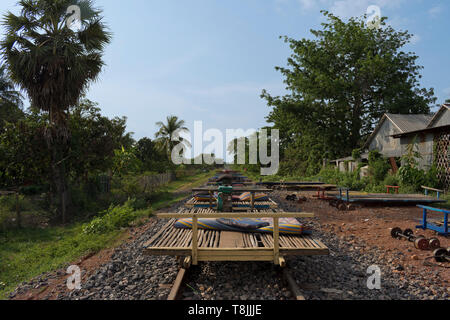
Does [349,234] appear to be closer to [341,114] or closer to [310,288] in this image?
[310,288]

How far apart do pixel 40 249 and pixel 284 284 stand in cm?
606

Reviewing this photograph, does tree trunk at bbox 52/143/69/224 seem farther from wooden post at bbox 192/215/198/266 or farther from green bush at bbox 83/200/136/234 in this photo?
wooden post at bbox 192/215/198/266

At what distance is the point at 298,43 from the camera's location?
30375 mm

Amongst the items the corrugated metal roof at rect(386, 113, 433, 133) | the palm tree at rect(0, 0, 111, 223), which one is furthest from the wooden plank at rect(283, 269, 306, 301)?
the corrugated metal roof at rect(386, 113, 433, 133)

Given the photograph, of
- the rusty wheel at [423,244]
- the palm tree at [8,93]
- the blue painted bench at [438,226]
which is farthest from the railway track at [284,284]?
the palm tree at [8,93]

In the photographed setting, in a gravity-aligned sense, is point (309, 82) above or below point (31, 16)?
above

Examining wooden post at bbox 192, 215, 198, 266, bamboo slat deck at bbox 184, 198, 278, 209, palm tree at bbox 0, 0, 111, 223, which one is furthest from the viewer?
palm tree at bbox 0, 0, 111, 223

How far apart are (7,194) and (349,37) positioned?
1228 inches

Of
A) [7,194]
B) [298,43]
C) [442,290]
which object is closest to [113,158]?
[7,194]

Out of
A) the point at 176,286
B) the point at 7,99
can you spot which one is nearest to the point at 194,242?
the point at 176,286

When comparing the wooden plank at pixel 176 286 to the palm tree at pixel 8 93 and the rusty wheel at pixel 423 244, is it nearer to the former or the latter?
the rusty wheel at pixel 423 244

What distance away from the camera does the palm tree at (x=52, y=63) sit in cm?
1028

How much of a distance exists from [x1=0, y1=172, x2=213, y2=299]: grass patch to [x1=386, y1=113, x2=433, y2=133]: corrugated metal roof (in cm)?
2198

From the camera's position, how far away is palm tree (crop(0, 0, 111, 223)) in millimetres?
10281
